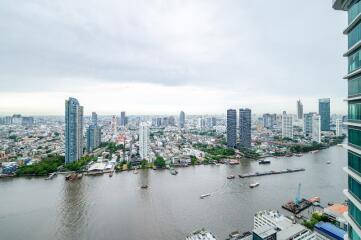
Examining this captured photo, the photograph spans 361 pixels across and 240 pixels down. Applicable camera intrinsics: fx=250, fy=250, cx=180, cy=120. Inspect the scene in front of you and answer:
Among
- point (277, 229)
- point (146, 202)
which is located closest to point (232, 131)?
point (146, 202)

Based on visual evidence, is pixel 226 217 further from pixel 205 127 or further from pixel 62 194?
pixel 205 127

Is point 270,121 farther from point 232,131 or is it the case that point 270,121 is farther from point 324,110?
point 232,131

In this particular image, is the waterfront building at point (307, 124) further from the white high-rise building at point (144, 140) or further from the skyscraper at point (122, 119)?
the skyscraper at point (122, 119)

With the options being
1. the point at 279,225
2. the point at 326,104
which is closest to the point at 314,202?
the point at 279,225

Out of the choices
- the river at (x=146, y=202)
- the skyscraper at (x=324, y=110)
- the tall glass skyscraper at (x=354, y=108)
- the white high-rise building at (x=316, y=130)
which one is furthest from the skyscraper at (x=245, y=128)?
the tall glass skyscraper at (x=354, y=108)

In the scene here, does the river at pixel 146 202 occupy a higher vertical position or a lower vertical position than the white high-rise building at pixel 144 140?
lower
